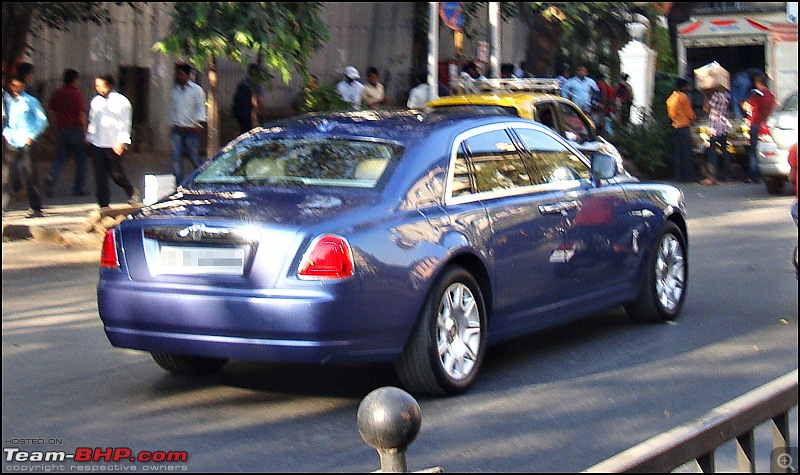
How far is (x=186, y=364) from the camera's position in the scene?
7.27m

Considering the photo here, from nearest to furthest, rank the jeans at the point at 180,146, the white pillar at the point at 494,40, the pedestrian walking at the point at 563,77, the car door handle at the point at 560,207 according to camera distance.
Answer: the car door handle at the point at 560,207 < the jeans at the point at 180,146 < the white pillar at the point at 494,40 < the pedestrian walking at the point at 563,77

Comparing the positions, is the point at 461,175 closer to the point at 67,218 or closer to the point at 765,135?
the point at 67,218

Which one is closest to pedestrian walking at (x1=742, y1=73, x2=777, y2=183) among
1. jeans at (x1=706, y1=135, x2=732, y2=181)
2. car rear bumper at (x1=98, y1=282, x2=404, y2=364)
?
jeans at (x1=706, y1=135, x2=732, y2=181)

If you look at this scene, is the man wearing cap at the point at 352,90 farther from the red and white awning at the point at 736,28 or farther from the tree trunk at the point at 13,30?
the red and white awning at the point at 736,28

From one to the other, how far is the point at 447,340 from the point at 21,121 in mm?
9122

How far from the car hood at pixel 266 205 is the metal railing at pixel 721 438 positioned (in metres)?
3.14

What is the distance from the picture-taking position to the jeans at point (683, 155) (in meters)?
21.6

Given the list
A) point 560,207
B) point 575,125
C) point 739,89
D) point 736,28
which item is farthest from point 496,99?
point 736,28

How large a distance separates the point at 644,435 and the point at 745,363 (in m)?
1.93

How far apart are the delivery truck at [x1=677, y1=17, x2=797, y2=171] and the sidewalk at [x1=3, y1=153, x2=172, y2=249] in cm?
1500

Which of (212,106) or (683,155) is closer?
(212,106)

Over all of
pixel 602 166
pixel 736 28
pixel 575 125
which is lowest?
pixel 575 125

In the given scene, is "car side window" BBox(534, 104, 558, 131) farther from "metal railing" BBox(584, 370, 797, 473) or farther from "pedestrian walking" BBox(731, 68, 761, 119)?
"pedestrian walking" BBox(731, 68, 761, 119)

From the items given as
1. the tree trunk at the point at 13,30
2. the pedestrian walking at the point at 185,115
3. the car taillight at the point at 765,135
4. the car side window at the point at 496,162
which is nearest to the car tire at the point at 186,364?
the car side window at the point at 496,162
